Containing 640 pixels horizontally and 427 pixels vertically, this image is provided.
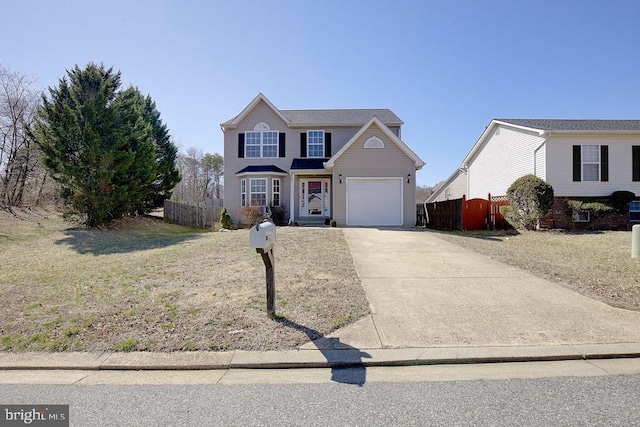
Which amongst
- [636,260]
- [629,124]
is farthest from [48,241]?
[629,124]

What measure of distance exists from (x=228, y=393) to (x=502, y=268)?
21.7 ft

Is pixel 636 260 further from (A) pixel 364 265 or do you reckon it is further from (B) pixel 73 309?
(B) pixel 73 309

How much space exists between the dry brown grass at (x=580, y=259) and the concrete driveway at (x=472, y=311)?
20.5 inches

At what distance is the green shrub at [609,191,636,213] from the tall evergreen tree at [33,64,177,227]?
23.1m

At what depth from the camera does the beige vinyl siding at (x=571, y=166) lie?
15258 millimetres

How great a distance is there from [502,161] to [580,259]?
11915 millimetres

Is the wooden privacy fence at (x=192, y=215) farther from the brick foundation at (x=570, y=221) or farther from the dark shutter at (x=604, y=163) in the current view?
the dark shutter at (x=604, y=163)

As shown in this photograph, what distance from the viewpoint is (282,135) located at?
18.8 meters

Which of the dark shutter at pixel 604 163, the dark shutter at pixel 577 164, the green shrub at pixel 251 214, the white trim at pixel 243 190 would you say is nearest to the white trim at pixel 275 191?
the green shrub at pixel 251 214

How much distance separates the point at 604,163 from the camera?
15.5 metres

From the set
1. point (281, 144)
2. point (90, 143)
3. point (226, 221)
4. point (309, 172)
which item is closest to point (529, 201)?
point (309, 172)

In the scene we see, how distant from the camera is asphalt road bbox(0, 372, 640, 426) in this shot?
258 centimetres

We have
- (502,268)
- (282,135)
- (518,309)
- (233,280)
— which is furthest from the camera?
(282,135)

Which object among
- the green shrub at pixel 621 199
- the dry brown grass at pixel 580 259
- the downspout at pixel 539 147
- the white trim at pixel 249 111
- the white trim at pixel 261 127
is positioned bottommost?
the dry brown grass at pixel 580 259
